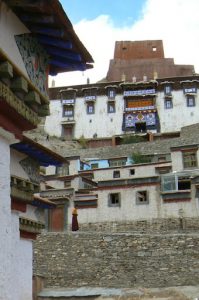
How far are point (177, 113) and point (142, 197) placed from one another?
25.8 m

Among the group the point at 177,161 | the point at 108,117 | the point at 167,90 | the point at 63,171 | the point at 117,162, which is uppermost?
the point at 167,90

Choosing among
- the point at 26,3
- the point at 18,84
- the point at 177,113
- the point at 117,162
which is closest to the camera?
the point at 26,3

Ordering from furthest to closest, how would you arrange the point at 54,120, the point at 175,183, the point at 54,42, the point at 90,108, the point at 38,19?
1. the point at 54,120
2. the point at 90,108
3. the point at 175,183
4. the point at 54,42
5. the point at 38,19

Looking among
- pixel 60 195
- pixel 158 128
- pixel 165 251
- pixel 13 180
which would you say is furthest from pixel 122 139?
pixel 13 180

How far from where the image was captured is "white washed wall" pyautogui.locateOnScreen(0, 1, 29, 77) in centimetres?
567

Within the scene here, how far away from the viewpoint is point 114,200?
88.4 feet

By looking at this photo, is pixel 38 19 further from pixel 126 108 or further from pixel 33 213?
pixel 126 108

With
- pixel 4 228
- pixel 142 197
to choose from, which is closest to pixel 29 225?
pixel 4 228

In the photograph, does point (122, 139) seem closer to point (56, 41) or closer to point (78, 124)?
point (78, 124)

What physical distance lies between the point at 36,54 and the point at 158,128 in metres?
43.9

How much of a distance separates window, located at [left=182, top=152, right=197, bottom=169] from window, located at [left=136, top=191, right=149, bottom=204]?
4823 mm

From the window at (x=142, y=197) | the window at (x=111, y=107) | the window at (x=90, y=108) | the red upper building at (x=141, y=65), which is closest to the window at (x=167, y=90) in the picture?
the red upper building at (x=141, y=65)

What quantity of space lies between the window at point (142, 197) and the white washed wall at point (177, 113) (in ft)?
79.6

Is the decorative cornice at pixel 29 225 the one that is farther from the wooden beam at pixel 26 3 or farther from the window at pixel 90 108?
the window at pixel 90 108
